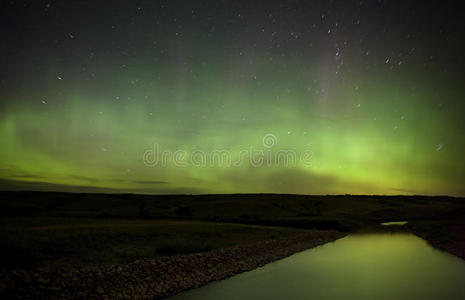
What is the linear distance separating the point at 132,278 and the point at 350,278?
10.6 m

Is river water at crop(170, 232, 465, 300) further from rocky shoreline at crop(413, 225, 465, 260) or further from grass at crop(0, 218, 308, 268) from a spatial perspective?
grass at crop(0, 218, 308, 268)

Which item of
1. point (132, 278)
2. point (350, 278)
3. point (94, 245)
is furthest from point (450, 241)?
point (94, 245)

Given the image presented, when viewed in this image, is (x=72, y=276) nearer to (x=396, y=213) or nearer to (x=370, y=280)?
A: (x=370, y=280)

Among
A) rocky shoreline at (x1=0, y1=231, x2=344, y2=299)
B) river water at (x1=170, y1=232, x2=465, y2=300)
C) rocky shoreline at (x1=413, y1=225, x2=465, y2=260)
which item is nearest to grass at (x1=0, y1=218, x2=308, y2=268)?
rocky shoreline at (x1=0, y1=231, x2=344, y2=299)

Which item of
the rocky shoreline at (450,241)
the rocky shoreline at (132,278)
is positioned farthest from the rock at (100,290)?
the rocky shoreline at (450,241)

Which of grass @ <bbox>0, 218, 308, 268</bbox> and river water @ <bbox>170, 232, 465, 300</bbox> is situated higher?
grass @ <bbox>0, 218, 308, 268</bbox>

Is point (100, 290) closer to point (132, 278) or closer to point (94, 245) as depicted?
point (132, 278)

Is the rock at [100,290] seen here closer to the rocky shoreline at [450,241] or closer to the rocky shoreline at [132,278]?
the rocky shoreline at [132,278]

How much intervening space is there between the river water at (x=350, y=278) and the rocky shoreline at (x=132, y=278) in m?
0.82

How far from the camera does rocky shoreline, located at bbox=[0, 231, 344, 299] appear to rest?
11.9 meters

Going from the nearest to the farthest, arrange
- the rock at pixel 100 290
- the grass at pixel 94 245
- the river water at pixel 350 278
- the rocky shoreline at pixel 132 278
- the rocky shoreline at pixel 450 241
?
the rocky shoreline at pixel 132 278, the rock at pixel 100 290, the river water at pixel 350 278, the grass at pixel 94 245, the rocky shoreline at pixel 450 241

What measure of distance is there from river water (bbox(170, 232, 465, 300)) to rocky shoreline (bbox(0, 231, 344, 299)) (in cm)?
82

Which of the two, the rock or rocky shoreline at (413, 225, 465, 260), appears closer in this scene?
the rock

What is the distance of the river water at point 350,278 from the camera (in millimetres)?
14164
